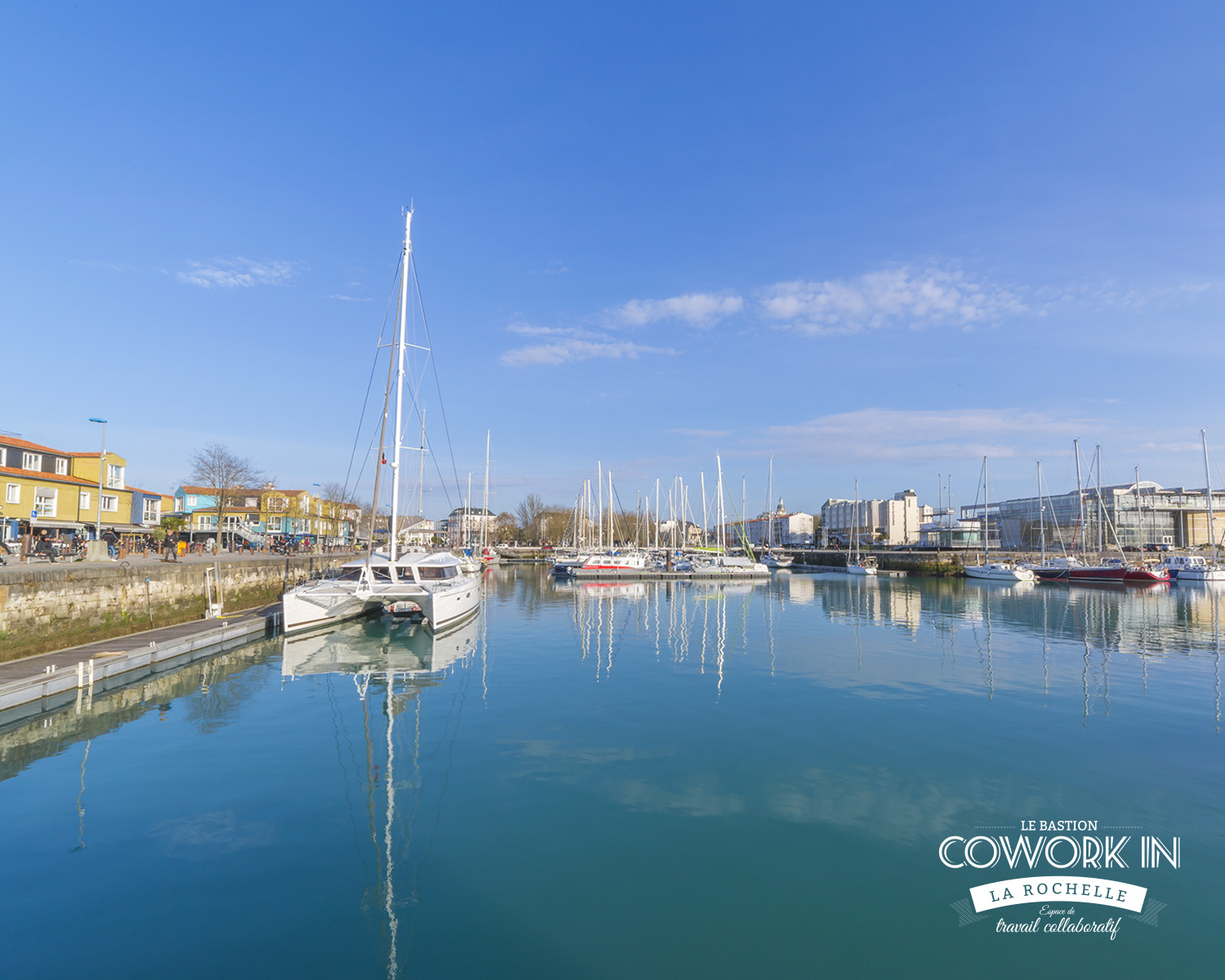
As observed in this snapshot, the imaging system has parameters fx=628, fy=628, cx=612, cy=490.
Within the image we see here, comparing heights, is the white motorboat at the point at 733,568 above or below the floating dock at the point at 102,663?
below

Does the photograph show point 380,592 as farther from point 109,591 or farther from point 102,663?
point 102,663

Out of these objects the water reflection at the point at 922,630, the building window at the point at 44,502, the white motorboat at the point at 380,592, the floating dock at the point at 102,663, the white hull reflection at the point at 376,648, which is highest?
the building window at the point at 44,502

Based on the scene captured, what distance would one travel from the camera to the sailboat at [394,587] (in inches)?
988

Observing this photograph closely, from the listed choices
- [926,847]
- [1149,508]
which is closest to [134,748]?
[926,847]

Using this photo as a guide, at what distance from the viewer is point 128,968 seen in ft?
20.1

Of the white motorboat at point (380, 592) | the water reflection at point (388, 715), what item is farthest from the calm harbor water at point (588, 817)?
the white motorboat at point (380, 592)

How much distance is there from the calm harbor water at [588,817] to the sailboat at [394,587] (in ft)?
14.8

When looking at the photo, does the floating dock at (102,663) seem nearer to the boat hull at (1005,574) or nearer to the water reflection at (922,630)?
the water reflection at (922,630)

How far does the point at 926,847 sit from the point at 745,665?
13.2 metres

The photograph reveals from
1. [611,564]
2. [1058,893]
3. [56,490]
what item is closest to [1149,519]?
[611,564]

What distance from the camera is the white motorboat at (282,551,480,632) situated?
2505 centimetres

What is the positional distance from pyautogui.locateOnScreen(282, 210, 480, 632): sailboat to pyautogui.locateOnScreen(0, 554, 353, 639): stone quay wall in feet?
13.8

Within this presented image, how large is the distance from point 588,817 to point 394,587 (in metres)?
18.2

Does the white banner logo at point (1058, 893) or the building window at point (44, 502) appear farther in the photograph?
the building window at point (44, 502)
